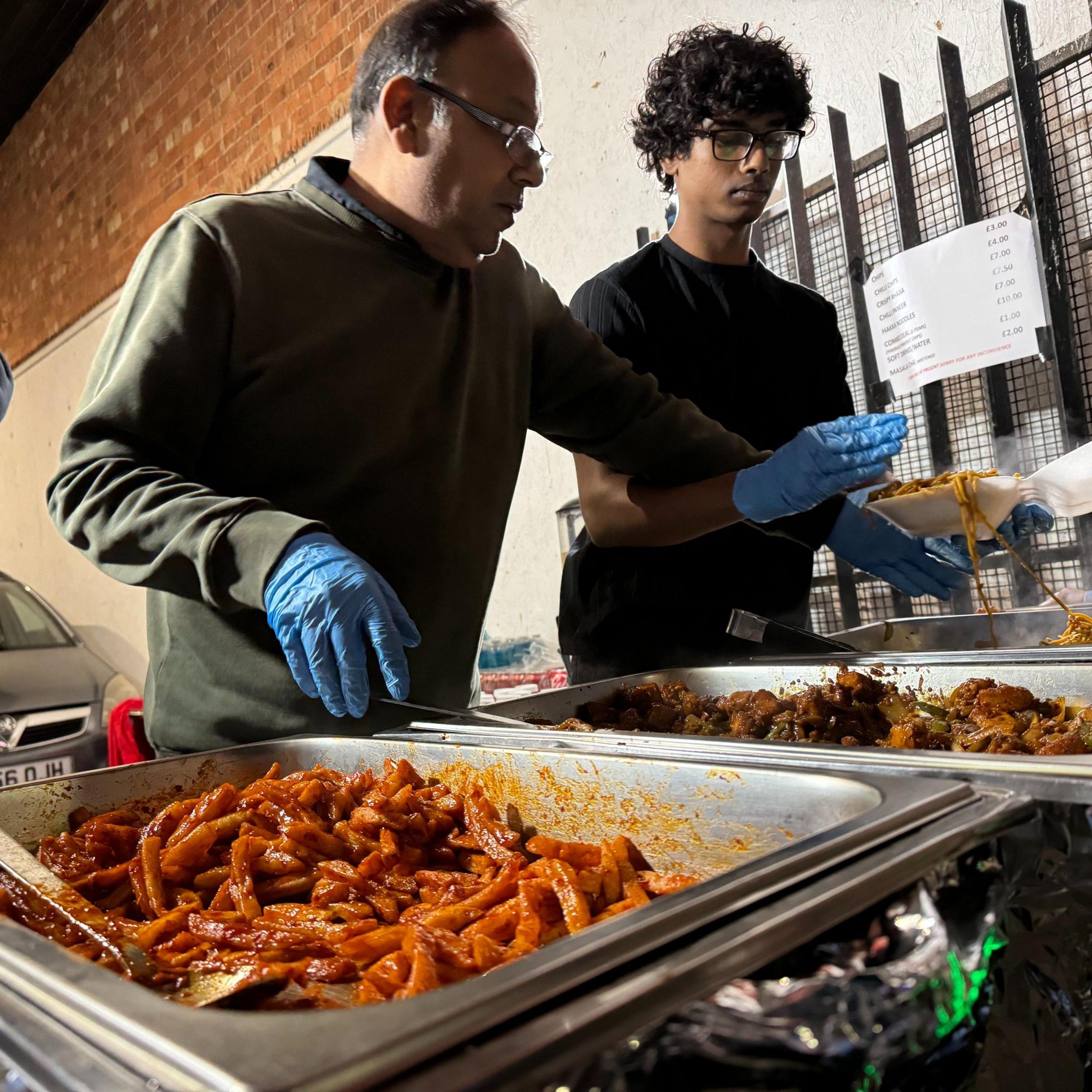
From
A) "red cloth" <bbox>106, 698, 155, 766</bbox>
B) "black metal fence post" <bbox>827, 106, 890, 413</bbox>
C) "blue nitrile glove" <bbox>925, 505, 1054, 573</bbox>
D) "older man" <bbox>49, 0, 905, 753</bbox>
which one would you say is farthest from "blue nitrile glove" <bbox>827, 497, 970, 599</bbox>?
"red cloth" <bbox>106, 698, 155, 766</bbox>

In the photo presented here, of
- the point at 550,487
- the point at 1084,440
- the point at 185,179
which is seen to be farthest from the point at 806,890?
the point at 185,179

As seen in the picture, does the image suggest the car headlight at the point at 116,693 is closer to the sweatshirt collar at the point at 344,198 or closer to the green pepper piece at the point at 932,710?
the sweatshirt collar at the point at 344,198

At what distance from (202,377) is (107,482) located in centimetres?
24

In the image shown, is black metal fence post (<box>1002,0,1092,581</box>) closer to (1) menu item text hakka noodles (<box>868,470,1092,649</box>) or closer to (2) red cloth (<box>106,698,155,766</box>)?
(1) menu item text hakka noodles (<box>868,470,1092,649</box>)

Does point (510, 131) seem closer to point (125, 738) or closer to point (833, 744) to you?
point (833, 744)

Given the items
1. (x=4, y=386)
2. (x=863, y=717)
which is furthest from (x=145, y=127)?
(x=863, y=717)

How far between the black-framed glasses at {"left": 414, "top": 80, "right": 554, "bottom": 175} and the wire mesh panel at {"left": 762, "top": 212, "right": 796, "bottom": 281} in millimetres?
1416

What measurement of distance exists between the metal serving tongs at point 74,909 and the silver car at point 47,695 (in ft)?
10.9

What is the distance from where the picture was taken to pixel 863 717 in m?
1.41

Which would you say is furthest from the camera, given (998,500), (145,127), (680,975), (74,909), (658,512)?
(145,127)

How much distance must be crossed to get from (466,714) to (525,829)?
1.11 feet

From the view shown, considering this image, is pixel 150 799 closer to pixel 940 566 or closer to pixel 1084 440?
pixel 940 566

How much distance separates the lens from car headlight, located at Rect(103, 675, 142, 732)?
15.0 feet

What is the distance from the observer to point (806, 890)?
0.56m
